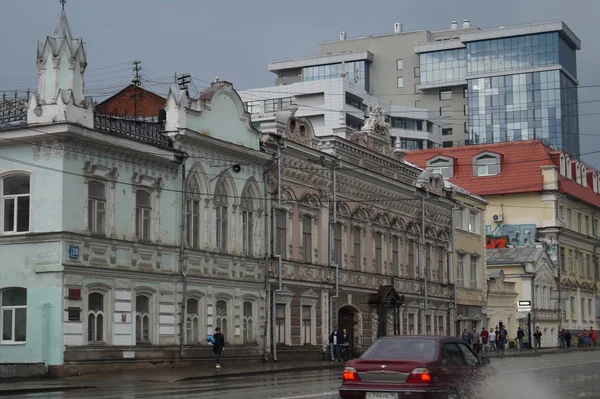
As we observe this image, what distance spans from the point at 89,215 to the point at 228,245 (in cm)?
817

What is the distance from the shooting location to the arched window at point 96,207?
1363 inches

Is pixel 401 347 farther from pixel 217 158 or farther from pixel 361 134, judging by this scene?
pixel 361 134

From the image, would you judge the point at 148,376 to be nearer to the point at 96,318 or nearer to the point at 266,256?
the point at 96,318

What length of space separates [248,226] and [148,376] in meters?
12.0

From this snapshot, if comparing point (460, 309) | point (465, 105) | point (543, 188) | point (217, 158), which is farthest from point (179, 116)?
point (465, 105)

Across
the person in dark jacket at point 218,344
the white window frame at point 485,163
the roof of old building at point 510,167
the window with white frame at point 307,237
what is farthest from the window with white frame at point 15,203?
the white window frame at point 485,163

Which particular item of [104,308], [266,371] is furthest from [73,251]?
[266,371]

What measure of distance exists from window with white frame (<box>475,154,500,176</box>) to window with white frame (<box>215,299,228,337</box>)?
4574 centimetres

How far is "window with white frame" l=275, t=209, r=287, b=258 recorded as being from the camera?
44.8 metres

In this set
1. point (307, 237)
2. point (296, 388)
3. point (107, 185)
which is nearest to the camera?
point (296, 388)

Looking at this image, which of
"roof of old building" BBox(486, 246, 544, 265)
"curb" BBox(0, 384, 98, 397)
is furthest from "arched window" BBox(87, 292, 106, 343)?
"roof of old building" BBox(486, 246, 544, 265)

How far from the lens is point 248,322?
42.6 metres

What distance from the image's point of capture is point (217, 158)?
40.8 metres

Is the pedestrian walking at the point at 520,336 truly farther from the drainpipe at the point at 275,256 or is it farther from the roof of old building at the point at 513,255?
the drainpipe at the point at 275,256
